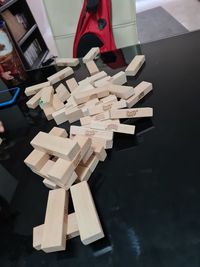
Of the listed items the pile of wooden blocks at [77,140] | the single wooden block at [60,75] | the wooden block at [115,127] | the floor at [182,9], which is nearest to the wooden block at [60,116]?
the pile of wooden blocks at [77,140]

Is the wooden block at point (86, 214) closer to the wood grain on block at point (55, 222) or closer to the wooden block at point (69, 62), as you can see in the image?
the wood grain on block at point (55, 222)

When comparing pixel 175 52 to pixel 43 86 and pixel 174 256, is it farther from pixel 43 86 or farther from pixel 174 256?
pixel 174 256

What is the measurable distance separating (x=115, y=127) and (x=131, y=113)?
56 mm

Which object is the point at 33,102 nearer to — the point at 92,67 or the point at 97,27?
the point at 92,67

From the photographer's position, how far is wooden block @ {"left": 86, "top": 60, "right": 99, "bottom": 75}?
80cm

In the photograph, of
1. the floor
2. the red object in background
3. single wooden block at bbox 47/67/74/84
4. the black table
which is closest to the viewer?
the black table

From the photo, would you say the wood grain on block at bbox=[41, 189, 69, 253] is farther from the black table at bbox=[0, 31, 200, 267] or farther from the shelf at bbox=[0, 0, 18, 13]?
the shelf at bbox=[0, 0, 18, 13]

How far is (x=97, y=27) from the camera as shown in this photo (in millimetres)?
1044

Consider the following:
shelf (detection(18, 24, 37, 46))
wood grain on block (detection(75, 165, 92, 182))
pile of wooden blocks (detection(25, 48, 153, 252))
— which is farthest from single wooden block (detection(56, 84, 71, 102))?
shelf (detection(18, 24, 37, 46))

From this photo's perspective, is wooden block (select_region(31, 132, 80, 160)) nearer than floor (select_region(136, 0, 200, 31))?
Yes

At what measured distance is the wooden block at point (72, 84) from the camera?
742 mm

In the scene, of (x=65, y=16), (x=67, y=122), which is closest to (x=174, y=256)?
(x=67, y=122)

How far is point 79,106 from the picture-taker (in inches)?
25.1

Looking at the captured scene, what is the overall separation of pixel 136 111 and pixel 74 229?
0.29 meters
